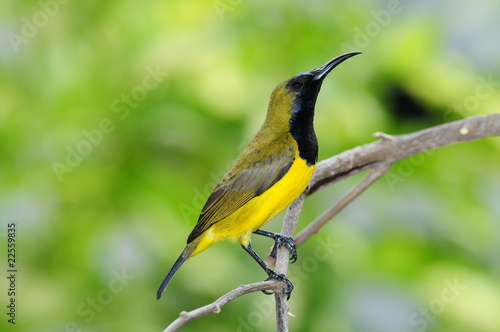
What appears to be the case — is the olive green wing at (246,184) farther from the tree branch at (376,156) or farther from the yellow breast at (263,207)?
the tree branch at (376,156)

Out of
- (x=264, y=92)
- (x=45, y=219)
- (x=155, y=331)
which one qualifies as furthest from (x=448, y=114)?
(x=45, y=219)

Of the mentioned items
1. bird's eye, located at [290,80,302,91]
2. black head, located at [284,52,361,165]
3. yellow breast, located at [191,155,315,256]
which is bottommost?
yellow breast, located at [191,155,315,256]

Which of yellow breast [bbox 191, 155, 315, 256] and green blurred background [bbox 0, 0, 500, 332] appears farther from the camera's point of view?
green blurred background [bbox 0, 0, 500, 332]

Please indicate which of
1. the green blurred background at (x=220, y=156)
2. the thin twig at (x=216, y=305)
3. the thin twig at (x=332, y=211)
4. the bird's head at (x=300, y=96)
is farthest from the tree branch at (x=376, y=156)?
the thin twig at (x=216, y=305)

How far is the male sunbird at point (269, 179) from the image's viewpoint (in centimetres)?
235

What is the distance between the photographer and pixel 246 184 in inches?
94.0

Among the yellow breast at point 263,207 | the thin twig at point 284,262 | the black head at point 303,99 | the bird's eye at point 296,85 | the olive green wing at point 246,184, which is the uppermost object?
the bird's eye at point 296,85

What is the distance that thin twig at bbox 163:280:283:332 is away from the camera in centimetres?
148

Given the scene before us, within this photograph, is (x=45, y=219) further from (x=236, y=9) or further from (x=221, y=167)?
(x=236, y=9)

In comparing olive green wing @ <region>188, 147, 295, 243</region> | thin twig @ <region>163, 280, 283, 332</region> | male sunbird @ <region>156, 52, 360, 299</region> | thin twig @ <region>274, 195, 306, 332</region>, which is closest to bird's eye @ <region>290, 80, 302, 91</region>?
male sunbird @ <region>156, 52, 360, 299</region>

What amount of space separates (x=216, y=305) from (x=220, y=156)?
1.49 meters

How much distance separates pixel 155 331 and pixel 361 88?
159 centimetres

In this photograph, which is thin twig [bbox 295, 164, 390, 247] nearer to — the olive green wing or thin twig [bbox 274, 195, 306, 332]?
thin twig [bbox 274, 195, 306, 332]

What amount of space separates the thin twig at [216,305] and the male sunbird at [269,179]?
427 millimetres
